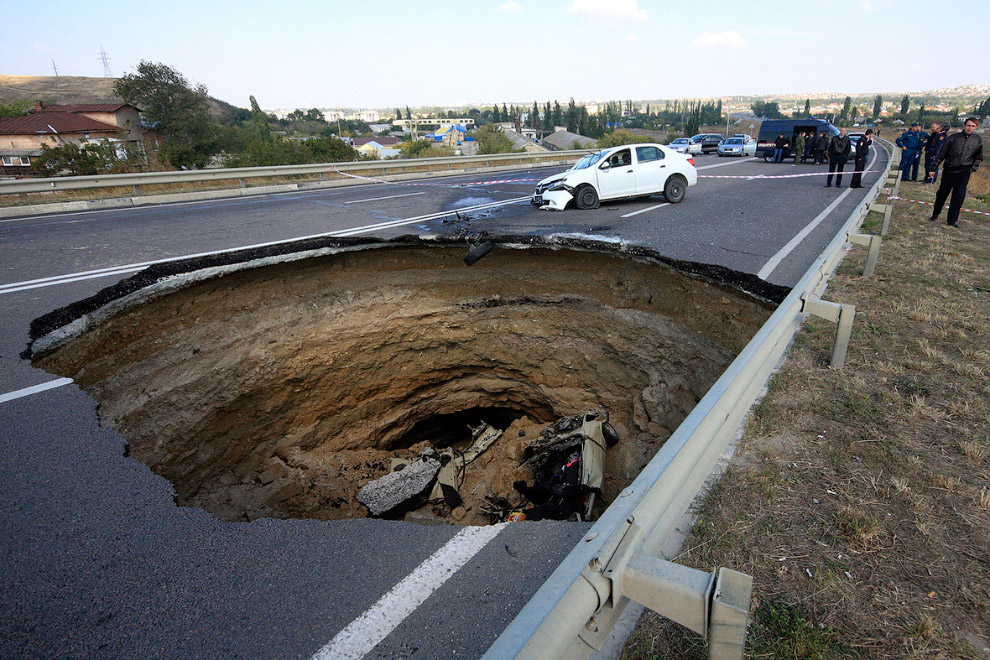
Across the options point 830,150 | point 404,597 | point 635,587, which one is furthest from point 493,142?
point 635,587

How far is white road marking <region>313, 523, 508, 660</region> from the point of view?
1879 mm

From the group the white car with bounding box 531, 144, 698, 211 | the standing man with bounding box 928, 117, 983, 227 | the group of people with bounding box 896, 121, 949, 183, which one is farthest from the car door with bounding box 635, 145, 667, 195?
the group of people with bounding box 896, 121, 949, 183

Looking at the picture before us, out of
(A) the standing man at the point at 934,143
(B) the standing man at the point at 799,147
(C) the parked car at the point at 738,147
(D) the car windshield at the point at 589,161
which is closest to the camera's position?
(D) the car windshield at the point at 589,161

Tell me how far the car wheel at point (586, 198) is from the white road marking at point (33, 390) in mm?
9761

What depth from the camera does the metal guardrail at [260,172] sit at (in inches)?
514

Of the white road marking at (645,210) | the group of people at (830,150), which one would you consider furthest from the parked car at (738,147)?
the white road marking at (645,210)

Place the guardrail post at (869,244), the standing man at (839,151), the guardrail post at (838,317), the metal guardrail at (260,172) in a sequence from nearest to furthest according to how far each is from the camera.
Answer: the guardrail post at (838,317) < the guardrail post at (869,244) < the metal guardrail at (260,172) < the standing man at (839,151)

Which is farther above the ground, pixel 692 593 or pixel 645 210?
pixel 692 593

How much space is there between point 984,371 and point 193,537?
5.18 meters

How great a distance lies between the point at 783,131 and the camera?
27922mm

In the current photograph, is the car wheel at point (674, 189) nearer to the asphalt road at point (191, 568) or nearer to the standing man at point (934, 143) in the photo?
the standing man at point (934, 143)

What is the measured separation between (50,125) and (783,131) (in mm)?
59061

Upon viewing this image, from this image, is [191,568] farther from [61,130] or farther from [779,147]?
[61,130]

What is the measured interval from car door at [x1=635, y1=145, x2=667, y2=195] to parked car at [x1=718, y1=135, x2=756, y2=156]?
24.8 meters
